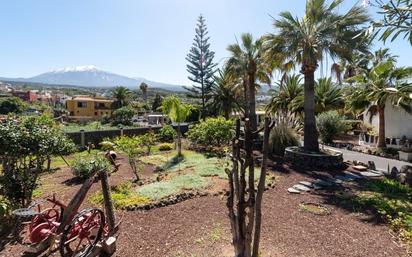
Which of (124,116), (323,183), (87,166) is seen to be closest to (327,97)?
(323,183)

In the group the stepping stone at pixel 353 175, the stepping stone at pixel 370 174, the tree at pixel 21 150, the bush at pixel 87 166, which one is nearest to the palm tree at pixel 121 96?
the bush at pixel 87 166

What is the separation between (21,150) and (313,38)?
983 centimetres

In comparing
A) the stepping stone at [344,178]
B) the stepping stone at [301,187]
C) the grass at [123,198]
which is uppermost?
the stepping stone at [344,178]

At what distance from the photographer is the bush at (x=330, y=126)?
18.4 m

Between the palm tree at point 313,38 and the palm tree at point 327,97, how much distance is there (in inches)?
434

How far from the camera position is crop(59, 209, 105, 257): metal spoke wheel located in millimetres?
4289

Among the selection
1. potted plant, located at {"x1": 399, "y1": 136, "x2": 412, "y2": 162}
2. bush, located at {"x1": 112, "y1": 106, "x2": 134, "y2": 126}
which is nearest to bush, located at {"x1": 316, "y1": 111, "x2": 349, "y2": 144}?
potted plant, located at {"x1": 399, "y1": 136, "x2": 412, "y2": 162}

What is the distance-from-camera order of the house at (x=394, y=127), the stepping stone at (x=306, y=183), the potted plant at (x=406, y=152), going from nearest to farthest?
the stepping stone at (x=306, y=183), the potted plant at (x=406, y=152), the house at (x=394, y=127)

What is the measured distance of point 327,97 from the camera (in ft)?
72.3

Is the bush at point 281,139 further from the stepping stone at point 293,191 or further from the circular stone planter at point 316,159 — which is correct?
the stepping stone at point 293,191

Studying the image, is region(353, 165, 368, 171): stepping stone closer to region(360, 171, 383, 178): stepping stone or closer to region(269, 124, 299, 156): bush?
region(360, 171, 383, 178): stepping stone

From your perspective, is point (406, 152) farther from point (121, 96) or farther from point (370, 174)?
point (121, 96)

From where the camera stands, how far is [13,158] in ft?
19.0

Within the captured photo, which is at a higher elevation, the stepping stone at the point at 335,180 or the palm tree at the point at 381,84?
the palm tree at the point at 381,84
